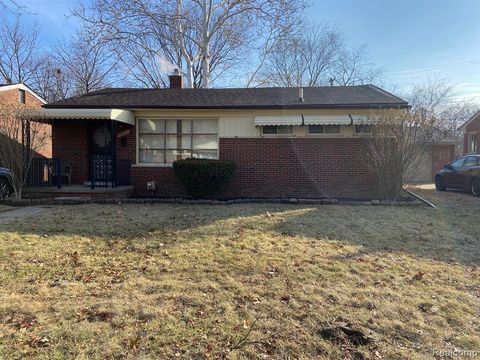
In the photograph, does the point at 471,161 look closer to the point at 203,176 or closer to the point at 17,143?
the point at 203,176

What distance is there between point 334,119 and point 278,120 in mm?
1651

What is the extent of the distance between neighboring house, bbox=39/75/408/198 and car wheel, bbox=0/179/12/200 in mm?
1732

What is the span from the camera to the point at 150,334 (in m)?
3.12

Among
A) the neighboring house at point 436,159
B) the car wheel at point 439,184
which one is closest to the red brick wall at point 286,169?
the car wheel at point 439,184

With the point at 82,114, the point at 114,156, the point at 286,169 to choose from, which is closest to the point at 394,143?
the point at 286,169

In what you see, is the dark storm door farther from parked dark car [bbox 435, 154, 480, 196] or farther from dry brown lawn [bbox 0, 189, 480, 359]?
parked dark car [bbox 435, 154, 480, 196]

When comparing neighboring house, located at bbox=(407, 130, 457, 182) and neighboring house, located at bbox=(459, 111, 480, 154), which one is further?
neighboring house, located at bbox=(459, 111, 480, 154)

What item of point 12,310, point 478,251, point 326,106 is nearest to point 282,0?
point 326,106

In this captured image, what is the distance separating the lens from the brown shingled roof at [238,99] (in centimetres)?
1141

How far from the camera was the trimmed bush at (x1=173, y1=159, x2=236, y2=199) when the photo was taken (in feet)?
34.0

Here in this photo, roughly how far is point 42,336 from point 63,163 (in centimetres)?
1028

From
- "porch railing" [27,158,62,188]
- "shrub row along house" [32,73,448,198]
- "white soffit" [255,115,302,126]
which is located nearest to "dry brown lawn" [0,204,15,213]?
"porch railing" [27,158,62,188]

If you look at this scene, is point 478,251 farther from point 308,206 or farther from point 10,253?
point 10,253

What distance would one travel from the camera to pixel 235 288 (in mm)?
4117
